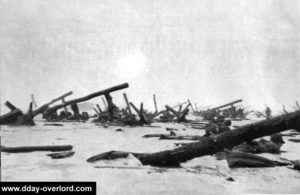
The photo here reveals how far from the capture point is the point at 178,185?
3934 mm

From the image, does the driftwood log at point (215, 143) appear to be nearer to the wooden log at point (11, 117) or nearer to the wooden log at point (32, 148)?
the wooden log at point (32, 148)

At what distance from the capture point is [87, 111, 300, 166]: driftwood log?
16.5 ft

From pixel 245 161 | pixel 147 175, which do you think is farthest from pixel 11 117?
pixel 245 161

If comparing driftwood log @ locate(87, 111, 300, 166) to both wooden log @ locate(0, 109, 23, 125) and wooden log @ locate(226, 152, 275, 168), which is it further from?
wooden log @ locate(0, 109, 23, 125)

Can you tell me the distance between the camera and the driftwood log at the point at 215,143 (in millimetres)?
5027

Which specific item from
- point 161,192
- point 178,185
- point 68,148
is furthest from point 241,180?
point 68,148

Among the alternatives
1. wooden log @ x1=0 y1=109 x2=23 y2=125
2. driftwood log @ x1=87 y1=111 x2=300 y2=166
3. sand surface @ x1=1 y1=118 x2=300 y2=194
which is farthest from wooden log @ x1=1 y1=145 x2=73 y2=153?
wooden log @ x1=0 y1=109 x2=23 y2=125

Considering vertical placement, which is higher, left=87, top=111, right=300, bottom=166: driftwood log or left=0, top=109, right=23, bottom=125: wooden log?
left=0, top=109, right=23, bottom=125: wooden log

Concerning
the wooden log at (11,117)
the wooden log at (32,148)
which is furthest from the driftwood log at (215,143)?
the wooden log at (11,117)

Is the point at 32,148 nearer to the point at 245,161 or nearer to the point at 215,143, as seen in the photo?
the point at 215,143

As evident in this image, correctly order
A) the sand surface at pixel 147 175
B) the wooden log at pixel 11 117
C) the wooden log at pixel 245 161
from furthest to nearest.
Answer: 1. the wooden log at pixel 11 117
2. the wooden log at pixel 245 161
3. the sand surface at pixel 147 175

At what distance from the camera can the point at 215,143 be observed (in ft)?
17.6

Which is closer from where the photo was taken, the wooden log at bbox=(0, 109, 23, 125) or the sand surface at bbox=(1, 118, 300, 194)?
the sand surface at bbox=(1, 118, 300, 194)

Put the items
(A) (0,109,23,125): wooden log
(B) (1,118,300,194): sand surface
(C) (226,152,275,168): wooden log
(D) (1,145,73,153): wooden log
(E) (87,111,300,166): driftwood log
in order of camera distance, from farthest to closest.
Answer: (A) (0,109,23,125): wooden log < (D) (1,145,73,153): wooden log < (C) (226,152,275,168): wooden log < (E) (87,111,300,166): driftwood log < (B) (1,118,300,194): sand surface
